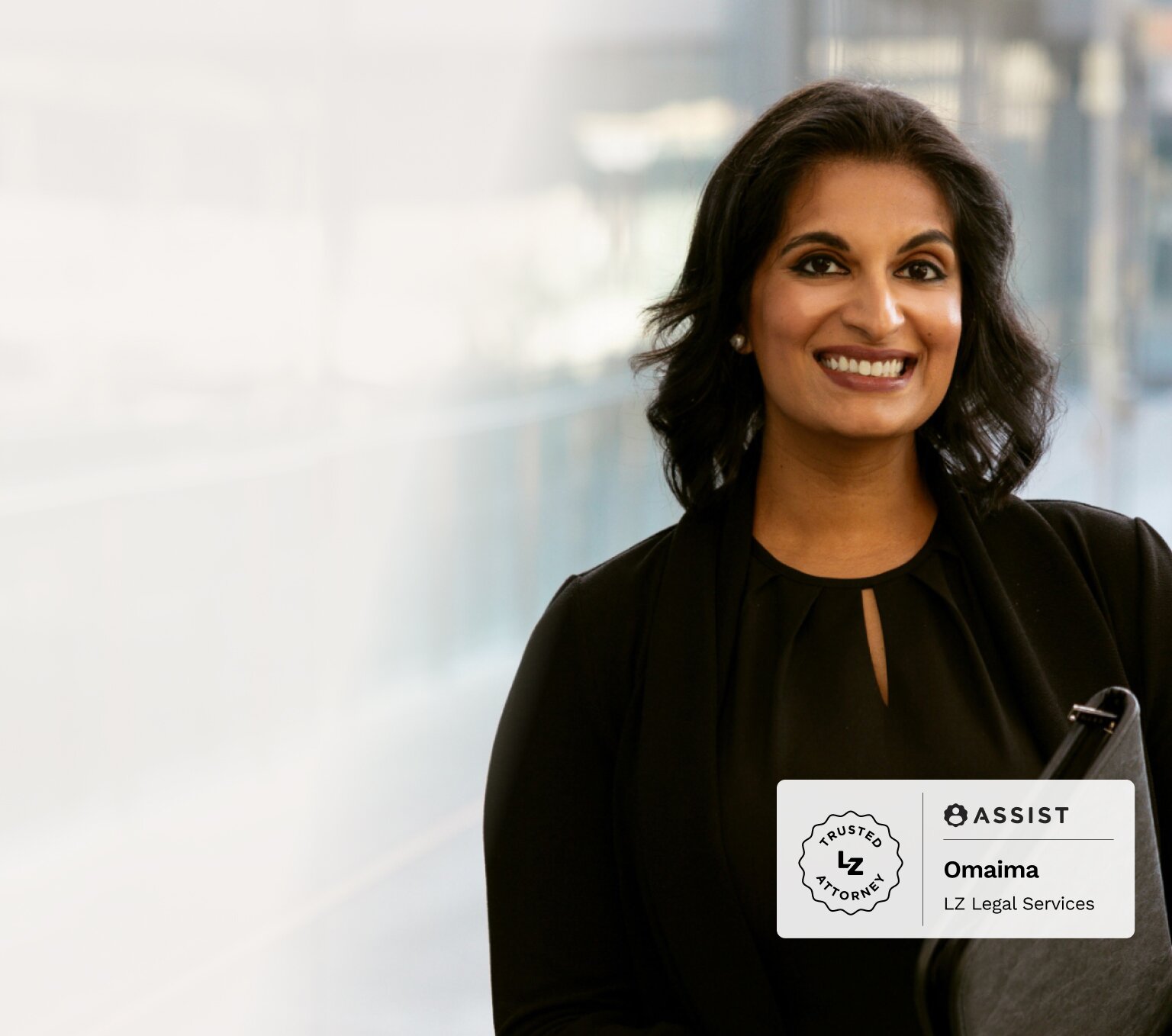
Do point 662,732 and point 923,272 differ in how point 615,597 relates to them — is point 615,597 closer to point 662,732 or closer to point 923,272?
point 662,732

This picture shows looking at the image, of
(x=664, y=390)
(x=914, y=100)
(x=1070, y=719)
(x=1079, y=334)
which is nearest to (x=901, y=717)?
(x=1070, y=719)

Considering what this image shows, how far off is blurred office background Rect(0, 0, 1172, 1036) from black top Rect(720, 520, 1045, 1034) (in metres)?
0.57

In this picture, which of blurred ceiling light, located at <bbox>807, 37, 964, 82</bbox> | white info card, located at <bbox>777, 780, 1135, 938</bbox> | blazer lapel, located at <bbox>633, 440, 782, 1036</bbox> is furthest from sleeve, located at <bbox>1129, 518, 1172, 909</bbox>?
blurred ceiling light, located at <bbox>807, 37, 964, 82</bbox>

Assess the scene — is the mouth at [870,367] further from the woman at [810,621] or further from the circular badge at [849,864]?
the circular badge at [849,864]

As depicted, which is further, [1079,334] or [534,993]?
[1079,334]

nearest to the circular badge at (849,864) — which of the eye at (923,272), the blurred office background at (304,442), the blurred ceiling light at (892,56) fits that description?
the eye at (923,272)

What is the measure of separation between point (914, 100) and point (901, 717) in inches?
21.4

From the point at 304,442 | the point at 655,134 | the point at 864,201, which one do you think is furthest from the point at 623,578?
the point at 655,134

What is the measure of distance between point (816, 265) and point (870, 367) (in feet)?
0.36

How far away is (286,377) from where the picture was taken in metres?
2.21

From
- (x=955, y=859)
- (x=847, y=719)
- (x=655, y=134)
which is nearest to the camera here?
(x=955, y=859)

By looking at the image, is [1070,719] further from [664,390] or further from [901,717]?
[664,390]

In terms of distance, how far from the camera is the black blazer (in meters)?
1.23

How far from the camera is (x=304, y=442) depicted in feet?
7.41
